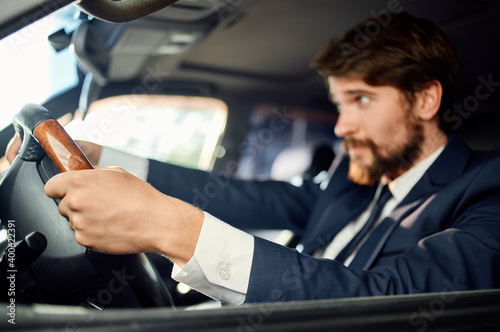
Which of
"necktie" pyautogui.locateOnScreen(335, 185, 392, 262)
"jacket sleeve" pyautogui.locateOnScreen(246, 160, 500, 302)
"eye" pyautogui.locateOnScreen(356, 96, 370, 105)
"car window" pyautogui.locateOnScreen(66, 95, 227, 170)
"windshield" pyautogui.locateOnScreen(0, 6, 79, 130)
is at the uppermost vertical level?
"windshield" pyautogui.locateOnScreen(0, 6, 79, 130)

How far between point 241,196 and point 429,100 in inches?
31.9

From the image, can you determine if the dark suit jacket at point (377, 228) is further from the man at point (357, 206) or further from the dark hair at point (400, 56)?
the dark hair at point (400, 56)

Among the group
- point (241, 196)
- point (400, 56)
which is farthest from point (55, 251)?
point (400, 56)

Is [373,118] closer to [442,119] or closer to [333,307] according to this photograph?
[442,119]

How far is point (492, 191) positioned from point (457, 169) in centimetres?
18

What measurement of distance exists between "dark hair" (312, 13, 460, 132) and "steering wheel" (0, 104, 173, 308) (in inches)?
41.5

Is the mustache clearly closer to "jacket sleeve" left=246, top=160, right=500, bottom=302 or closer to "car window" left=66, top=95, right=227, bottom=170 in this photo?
"jacket sleeve" left=246, top=160, right=500, bottom=302

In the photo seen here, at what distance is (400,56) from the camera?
150 cm

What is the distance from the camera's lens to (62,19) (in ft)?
3.80

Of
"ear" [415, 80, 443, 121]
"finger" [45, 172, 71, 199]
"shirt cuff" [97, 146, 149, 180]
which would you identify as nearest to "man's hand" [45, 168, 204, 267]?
"finger" [45, 172, 71, 199]

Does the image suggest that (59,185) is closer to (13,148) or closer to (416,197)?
(13,148)

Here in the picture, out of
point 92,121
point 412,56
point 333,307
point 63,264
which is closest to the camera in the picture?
point 333,307

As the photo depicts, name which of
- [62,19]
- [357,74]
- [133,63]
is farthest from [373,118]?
[133,63]

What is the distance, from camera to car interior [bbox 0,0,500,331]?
588 mm
